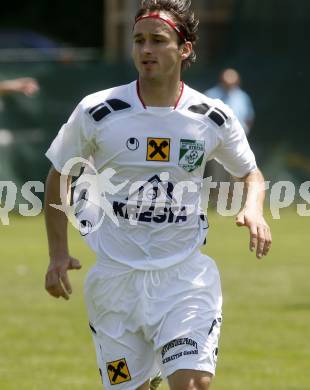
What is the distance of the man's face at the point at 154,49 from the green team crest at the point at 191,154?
0.33 metres

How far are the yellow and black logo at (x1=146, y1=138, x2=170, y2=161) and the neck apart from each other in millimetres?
178

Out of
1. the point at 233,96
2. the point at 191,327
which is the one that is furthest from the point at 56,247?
the point at 233,96

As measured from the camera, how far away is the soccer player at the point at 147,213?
5672 mm

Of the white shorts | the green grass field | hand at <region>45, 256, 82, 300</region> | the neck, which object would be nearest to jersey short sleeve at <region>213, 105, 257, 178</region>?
the neck

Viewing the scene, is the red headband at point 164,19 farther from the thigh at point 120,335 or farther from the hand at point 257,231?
the thigh at point 120,335

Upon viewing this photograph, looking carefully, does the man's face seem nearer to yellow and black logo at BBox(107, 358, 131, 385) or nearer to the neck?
the neck

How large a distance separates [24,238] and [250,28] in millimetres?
6569

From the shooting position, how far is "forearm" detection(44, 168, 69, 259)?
5773mm

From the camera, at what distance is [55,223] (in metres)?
5.80

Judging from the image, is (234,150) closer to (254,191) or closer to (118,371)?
(254,191)

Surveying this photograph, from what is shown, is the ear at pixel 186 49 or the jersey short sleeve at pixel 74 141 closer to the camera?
the jersey short sleeve at pixel 74 141

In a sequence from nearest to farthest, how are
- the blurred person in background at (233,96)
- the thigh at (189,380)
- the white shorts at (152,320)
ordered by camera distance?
the thigh at (189,380)
the white shorts at (152,320)
the blurred person in background at (233,96)

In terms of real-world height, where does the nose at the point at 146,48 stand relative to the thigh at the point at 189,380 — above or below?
above

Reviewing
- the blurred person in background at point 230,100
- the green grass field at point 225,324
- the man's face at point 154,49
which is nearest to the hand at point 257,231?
the man's face at point 154,49
